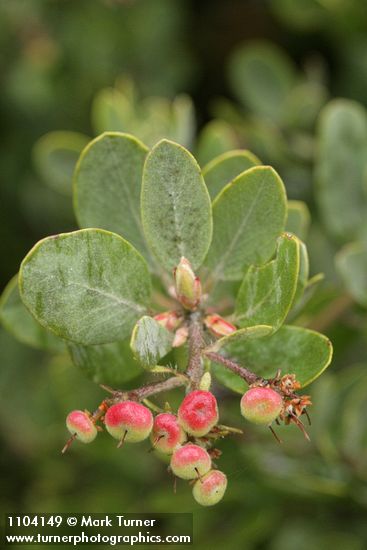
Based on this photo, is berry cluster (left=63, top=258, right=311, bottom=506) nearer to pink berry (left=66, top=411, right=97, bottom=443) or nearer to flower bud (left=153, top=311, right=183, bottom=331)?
pink berry (left=66, top=411, right=97, bottom=443)

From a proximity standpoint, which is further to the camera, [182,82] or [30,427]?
[182,82]

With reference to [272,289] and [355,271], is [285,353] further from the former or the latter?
[355,271]

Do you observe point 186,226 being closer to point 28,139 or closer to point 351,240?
point 351,240

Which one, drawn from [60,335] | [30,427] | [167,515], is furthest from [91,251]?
[30,427]

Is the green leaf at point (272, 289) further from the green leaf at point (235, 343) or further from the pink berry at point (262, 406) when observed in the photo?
the pink berry at point (262, 406)

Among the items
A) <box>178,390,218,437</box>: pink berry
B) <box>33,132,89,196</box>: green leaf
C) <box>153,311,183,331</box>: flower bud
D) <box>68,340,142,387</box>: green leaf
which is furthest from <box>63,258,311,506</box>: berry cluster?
<box>33,132,89,196</box>: green leaf

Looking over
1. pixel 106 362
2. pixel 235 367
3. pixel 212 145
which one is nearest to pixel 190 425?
pixel 235 367

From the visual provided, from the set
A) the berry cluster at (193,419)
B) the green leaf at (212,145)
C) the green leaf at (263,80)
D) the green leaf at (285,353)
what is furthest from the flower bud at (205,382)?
the green leaf at (263,80)
